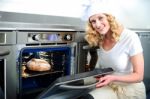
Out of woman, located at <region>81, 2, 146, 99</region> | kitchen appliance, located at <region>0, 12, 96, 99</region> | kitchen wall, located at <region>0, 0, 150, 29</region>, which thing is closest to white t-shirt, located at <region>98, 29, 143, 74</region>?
woman, located at <region>81, 2, 146, 99</region>

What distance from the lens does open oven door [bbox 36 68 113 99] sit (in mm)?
1143

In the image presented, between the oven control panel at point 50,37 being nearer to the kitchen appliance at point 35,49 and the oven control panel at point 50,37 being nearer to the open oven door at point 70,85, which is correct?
the kitchen appliance at point 35,49

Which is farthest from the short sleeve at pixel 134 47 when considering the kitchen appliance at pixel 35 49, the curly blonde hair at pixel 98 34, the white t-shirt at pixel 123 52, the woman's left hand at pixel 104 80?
the kitchen appliance at pixel 35 49

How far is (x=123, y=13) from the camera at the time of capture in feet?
8.99

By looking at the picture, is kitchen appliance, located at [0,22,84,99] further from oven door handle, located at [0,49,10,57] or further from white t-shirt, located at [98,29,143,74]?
white t-shirt, located at [98,29,143,74]

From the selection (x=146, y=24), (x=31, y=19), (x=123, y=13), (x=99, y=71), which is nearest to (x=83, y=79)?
(x=99, y=71)

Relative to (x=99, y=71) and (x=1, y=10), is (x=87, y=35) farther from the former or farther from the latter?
(x=1, y=10)

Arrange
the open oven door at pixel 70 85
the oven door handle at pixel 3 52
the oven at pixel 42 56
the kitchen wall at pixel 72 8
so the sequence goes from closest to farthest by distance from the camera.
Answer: the open oven door at pixel 70 85
the oven door handle at pixel 3 52
the oven at pixel 42 56
the kitchen wall at pixel 72 8

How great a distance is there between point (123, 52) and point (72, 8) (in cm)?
85

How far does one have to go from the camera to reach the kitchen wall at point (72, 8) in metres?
1.86

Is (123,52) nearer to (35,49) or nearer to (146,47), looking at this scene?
(35,49)

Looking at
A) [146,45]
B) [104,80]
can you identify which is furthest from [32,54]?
[146,45]

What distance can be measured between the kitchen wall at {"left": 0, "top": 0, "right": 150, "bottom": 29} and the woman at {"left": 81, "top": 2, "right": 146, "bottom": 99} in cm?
52

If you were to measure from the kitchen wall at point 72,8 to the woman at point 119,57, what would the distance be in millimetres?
519
